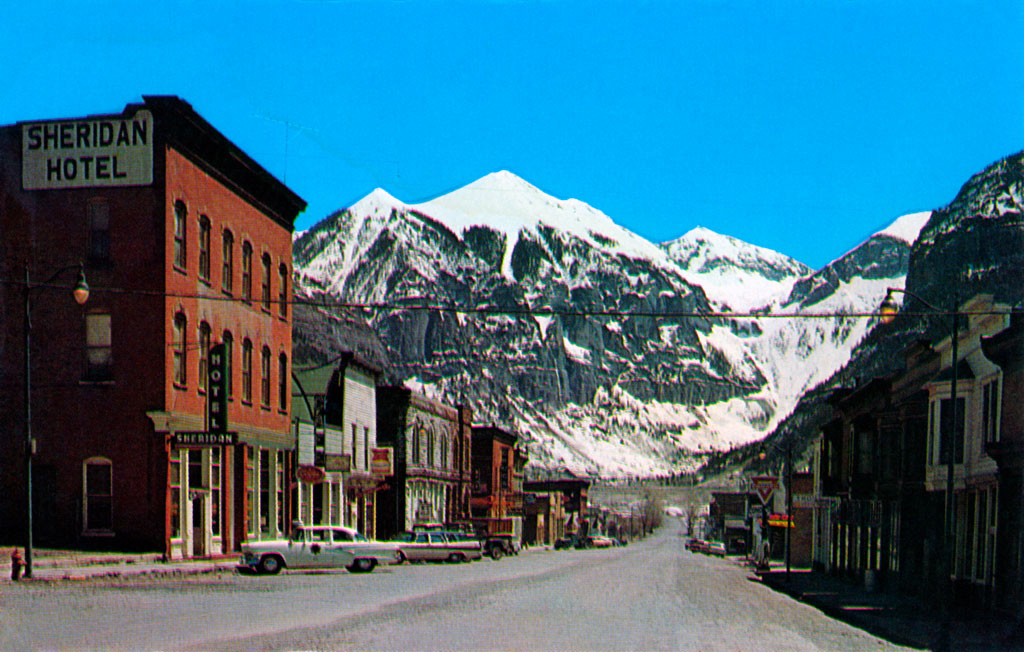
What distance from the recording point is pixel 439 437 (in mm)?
90500

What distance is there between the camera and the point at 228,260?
4609cm

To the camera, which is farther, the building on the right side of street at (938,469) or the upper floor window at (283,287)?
the upper floor window at (283,287)

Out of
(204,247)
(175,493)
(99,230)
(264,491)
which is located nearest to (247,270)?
(204,247)

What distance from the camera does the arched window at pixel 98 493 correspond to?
126ft

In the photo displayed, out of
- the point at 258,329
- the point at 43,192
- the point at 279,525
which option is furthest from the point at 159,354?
the point at 279,525

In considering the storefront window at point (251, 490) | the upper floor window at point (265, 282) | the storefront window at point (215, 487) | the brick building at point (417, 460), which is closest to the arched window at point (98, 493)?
the storefront window at point (215, 487)

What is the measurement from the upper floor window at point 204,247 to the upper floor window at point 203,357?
72.7 inches

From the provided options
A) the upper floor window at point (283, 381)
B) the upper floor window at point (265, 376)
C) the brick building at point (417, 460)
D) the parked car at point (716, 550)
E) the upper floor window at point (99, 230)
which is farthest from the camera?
the parked car at point (716, 550)

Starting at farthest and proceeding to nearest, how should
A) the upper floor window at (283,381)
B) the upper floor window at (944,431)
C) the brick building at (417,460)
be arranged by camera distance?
the brick building at (417,460) < the upper floor window at (283,381) < the upper floor window at (944,431)

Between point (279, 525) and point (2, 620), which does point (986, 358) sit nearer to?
Result: point (2, 620)

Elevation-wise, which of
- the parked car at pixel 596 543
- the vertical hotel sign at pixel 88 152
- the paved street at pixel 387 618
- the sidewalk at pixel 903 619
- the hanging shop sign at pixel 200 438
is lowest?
the parked car at pixel 596 543

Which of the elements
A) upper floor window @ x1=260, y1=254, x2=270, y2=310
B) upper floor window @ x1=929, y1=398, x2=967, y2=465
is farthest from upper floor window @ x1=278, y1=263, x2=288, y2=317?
upper floor window @ x1=929, y1=398, x2=967, y2=465

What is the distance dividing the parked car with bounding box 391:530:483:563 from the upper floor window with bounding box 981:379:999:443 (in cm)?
2793

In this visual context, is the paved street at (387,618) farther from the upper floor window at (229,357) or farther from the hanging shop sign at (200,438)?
the upper floor window at (229,357)
